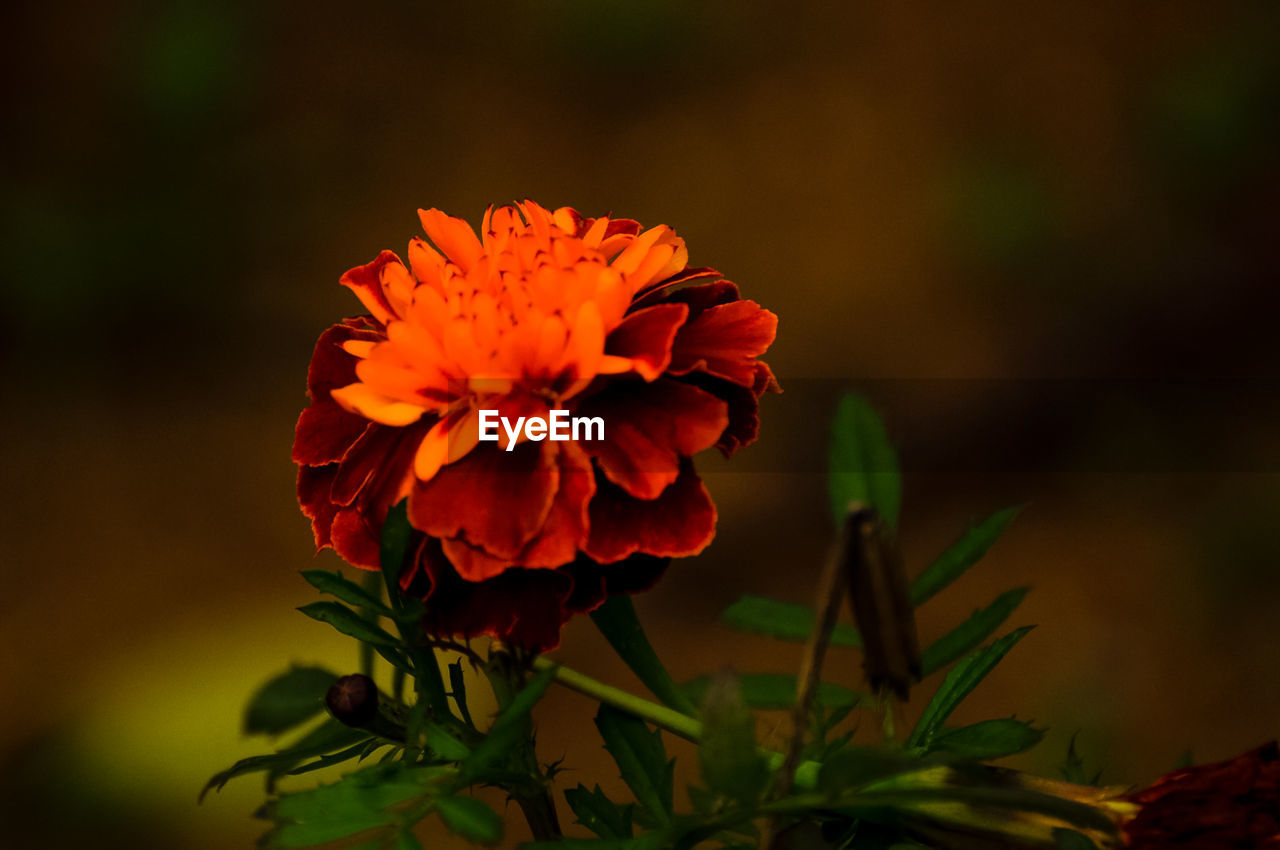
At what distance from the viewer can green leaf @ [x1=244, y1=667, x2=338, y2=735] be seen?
1.17ft

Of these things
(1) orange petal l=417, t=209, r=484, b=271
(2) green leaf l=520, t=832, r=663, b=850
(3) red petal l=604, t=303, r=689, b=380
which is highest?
(1) orange petal l=417, t=209, r=484, b=271

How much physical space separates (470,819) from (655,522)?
0.09 metres

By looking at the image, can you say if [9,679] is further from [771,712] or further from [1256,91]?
[1256,91]

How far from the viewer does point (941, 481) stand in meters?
1.39

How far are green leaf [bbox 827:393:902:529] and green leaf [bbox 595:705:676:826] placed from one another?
0.08 m

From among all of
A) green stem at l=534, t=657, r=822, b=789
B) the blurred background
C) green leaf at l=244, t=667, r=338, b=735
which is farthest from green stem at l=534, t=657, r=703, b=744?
the blurred background

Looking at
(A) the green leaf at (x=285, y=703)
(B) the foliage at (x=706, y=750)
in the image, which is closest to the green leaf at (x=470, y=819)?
(B) the foliage at (x=706, y=750)

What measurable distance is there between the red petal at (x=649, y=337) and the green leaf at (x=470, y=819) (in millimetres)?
112

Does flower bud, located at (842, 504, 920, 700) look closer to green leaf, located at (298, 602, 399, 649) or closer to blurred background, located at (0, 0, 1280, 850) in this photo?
green leaf, located at (298, 602, 399, 649)

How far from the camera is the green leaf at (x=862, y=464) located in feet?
1.06

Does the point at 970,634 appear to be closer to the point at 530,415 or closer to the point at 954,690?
the point at 954,690

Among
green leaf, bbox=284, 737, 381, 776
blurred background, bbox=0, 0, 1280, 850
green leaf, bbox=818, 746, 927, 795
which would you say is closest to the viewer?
green leaf, bbox=818, 746, 927, 795

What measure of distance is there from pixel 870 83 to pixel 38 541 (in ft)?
4.42

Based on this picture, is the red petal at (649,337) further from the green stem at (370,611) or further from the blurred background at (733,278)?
the blurred background at (733,278)
